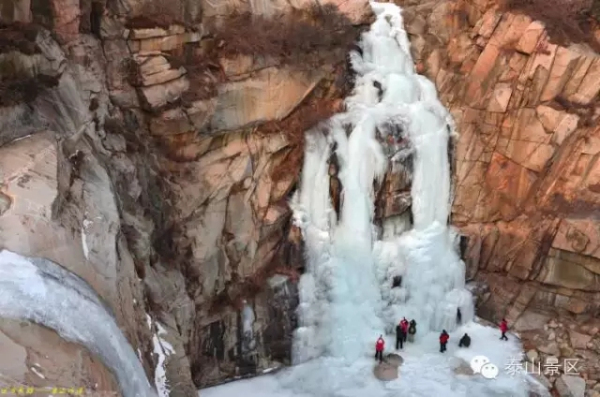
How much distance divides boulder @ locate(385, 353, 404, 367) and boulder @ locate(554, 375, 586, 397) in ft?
14.8

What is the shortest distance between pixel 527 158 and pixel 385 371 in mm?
8405

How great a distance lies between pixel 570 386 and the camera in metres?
15.7

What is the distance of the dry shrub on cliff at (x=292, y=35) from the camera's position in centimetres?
1584

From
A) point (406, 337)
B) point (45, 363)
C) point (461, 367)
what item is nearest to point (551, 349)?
point (461, 367)

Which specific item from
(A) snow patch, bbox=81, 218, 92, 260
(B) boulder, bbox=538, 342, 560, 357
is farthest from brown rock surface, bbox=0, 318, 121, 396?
(B) boulder, bbox=538, 342, 560, 357

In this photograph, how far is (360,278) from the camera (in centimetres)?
1712

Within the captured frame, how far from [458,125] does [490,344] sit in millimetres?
7376

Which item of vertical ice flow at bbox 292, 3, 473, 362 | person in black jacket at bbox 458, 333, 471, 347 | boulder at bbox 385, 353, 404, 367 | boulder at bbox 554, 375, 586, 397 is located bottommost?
boulder at bbox 554, 375, 586, 397

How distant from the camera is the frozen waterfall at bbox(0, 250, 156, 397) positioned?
6.64m

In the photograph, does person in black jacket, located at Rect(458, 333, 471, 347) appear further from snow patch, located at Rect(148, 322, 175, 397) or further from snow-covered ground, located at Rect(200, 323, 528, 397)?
snow patch, located at Rect(148, 322, 175, 397)

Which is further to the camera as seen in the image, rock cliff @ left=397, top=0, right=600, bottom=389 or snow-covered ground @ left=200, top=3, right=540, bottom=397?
rock cliff @ left=397, top=0, right=600, bottom=389

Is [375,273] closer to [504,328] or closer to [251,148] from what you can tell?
[504,328]

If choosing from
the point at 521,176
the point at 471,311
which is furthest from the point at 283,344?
the point at 521,176

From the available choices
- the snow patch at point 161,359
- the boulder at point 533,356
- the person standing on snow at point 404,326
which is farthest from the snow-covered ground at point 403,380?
the snow patch at point 161,359
